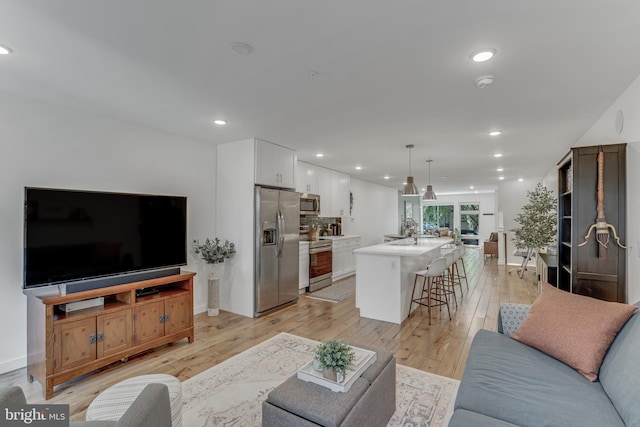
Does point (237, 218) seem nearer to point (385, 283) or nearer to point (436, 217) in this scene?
point (385, 283)

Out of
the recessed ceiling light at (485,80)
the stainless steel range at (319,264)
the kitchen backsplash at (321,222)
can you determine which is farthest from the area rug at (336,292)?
the recessed ceiling light at (485,80)

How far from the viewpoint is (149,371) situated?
2777 millimetres

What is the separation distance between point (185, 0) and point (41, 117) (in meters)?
2.42

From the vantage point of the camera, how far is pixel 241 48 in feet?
6.37

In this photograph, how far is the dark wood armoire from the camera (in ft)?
8.51

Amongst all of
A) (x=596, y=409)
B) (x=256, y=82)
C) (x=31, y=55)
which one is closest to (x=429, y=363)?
(x=596, y=409)

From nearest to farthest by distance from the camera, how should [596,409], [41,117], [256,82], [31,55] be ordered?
[596,409] < [31,55] < [256,82] < [41,117]

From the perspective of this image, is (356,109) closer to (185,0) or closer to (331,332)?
(185,0)

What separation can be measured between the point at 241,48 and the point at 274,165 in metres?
2.61

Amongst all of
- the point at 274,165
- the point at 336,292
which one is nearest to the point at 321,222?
the point at 336,292

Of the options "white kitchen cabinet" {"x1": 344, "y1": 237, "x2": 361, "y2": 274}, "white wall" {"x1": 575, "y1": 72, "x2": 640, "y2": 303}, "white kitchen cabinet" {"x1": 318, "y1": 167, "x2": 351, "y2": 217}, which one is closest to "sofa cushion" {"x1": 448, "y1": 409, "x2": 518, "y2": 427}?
"white wall" {"x1": 575, "y1": 72, "x2": 640, "y2": 303}

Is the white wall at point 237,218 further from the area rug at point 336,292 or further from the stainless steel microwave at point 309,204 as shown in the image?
the stainless steel microwave at point 309,204

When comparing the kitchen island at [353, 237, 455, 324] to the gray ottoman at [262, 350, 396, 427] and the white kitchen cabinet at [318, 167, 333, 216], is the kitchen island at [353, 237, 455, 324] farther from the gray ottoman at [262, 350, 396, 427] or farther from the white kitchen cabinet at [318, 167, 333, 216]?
the white kitchen cabinet at [318, 167, 333, 216]

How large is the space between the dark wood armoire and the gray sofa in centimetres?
108
